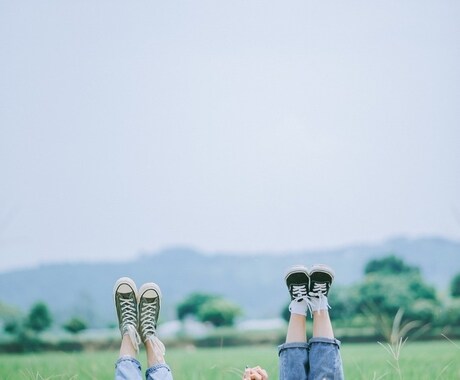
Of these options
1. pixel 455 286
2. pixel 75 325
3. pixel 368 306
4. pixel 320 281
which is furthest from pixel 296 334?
pixel 455 286

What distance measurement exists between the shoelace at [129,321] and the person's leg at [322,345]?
59 cm

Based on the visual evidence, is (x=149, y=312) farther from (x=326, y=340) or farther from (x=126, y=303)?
(x=326, y=340)

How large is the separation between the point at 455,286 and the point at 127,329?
4276mm

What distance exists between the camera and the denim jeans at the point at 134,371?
6.66ft

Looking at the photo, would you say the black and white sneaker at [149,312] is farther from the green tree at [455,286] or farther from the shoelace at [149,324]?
the green tree at [455,286]

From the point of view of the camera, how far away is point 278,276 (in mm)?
6277

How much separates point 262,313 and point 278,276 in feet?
2.43

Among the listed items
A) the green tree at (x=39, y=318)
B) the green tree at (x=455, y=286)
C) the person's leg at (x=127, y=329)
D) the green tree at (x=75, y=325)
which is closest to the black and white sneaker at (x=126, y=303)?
the person's leg at (x=127, y=329)

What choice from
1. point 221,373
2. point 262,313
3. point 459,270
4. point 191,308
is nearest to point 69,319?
point 191,308

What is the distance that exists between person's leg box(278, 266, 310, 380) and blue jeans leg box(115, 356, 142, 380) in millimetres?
443

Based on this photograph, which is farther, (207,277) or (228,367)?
(207,277)

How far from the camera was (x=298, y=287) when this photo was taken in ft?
6.91

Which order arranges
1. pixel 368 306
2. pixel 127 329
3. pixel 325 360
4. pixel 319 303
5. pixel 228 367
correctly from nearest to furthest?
pixel 325 360
pixel 319 303
pixel 127 329
pixel 228 367
pixel 368 306

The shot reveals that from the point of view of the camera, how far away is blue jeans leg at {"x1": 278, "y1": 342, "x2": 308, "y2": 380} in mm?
1914
